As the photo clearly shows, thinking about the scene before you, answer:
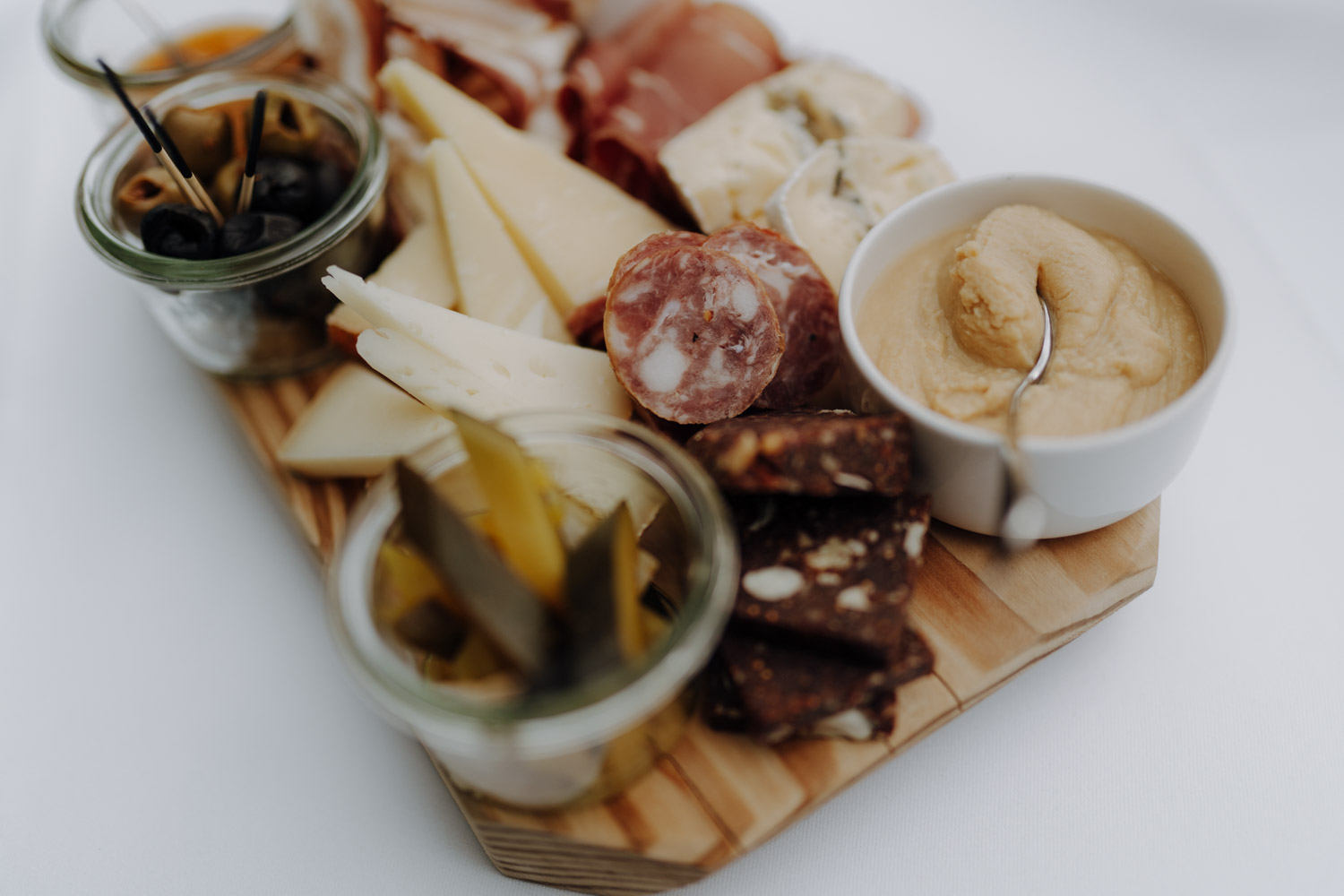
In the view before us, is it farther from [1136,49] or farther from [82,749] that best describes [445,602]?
[1136,49]

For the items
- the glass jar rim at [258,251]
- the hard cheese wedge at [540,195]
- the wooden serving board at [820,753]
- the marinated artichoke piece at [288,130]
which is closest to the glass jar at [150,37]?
the glass jar rim at [258,251]

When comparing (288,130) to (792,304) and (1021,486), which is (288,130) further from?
(1021,486)

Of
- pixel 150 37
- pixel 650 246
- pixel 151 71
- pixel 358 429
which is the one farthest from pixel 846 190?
pixel 150 37

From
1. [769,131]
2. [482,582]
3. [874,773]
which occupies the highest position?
[769,131]

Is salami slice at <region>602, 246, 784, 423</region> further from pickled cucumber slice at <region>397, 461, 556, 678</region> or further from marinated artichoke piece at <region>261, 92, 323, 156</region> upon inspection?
marinated artichoke piece at <region>261, 92, 323, 156</region>

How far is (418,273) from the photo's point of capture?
1724 mm

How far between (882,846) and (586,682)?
578 mm

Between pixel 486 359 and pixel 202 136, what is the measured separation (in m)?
0.77

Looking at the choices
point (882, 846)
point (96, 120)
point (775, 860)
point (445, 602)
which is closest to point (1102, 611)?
point (882, 846)

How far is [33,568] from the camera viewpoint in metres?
1.70

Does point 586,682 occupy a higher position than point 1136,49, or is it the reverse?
point 1136,49

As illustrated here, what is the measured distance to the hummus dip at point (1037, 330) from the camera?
4.19 ft

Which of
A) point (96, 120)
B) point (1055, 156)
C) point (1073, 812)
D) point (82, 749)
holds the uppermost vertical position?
point (1055, 156)

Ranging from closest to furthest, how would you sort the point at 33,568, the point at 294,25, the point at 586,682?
the point at 586,682 → the point at 33,568 → the point at 294,25
